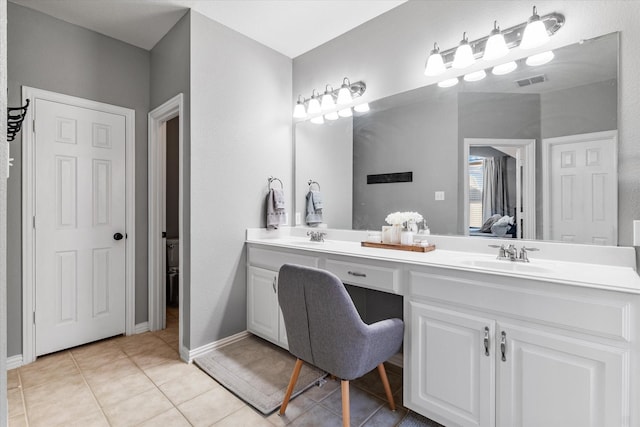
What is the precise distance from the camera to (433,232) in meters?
2.06

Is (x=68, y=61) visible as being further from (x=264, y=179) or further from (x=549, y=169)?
(x=549, y=169)

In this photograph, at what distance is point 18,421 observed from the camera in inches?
62.4

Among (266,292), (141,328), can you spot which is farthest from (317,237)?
(141,328)

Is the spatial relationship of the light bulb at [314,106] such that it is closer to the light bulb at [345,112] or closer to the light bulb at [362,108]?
the light bulb at [345,112]

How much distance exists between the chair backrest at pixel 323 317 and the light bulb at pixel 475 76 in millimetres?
1506

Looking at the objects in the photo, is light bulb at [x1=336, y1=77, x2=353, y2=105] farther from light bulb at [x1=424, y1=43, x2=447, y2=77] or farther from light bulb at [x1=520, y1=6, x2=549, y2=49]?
light bulb at [x1=520, y1=6, x2=549, y2=49]

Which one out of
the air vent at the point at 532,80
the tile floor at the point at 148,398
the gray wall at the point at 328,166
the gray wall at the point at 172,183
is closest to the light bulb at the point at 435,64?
the air vent at the point at 532,80

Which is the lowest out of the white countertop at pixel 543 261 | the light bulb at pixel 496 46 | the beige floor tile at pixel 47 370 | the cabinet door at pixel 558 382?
the beige floor tile at pixel 47 370

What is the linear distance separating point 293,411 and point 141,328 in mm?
1820

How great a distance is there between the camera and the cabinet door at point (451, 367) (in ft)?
4.35

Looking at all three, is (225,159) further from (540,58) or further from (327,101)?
(540,58)

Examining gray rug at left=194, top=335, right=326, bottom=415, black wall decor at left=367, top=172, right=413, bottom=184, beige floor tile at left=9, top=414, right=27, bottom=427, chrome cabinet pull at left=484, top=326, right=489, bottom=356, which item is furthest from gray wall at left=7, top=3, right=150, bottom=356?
chrome cabinet pull at left=484, top=326, right=489, bottom=356

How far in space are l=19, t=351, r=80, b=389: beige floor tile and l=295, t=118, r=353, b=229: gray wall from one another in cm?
203

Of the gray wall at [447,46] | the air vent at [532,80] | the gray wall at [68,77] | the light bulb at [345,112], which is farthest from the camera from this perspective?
the light bulb at [345,112]
